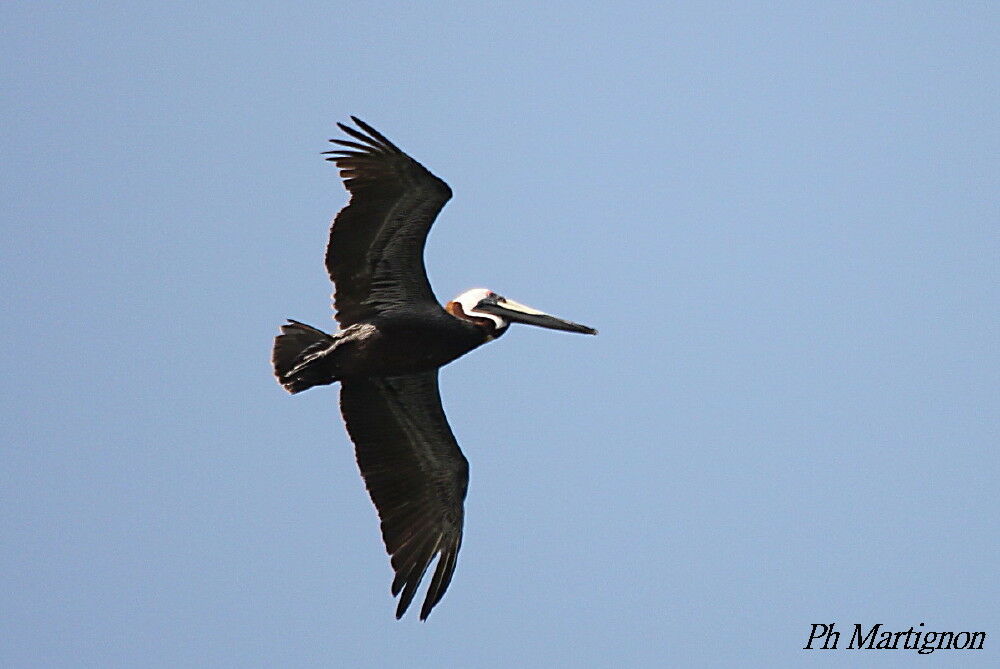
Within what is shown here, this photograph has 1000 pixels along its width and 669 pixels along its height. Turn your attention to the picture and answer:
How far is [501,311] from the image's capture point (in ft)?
39.9

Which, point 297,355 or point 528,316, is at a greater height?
point 297,355

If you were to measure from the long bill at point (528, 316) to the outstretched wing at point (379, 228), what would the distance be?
717 millimetres

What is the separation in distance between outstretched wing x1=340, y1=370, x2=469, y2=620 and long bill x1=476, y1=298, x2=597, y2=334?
75cm

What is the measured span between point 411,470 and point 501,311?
58.8 inches

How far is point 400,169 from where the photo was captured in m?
11.0

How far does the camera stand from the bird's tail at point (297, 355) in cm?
1117

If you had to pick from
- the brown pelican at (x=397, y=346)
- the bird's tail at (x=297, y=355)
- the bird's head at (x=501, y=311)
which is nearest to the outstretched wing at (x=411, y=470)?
the brown pelican at (x=397, y=346)

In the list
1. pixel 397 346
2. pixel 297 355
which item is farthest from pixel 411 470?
pixel 297 355

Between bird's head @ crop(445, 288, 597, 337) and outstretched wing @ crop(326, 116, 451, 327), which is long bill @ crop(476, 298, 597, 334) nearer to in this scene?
bird's head @ crop(445, 288, 597, 337)

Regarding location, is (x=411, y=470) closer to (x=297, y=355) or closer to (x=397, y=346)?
(x=397, y=346)

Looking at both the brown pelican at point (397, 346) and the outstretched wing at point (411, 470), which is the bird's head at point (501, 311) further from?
the outstretched wing at point (411, 470)

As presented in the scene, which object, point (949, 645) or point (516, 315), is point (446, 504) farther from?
point (949, 645)

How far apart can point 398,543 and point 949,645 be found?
505 cm

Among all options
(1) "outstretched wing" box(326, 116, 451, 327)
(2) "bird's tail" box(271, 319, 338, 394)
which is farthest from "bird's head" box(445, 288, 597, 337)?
(2) "bird's tail" box(271, 319, 338, 394)
